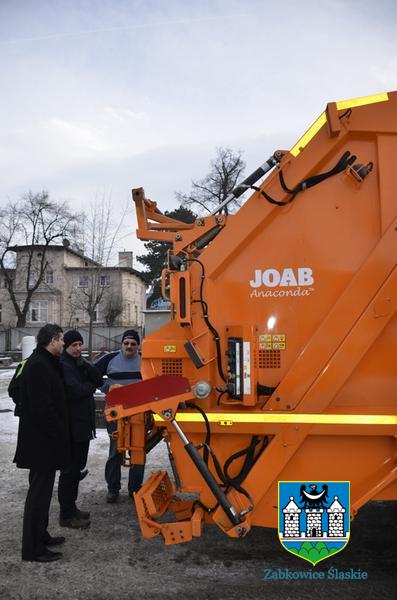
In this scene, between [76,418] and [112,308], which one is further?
[112,308]

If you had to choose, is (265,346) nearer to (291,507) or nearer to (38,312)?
(291,507)

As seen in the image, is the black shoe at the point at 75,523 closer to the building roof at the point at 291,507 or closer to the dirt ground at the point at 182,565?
the dirt ground at the point at 182,565

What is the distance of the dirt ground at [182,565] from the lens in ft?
10.0

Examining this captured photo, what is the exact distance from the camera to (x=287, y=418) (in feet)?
9.41

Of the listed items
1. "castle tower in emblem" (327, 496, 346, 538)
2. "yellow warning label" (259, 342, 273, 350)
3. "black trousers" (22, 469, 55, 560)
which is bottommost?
"black trousers" (22, 469, 55, 560)

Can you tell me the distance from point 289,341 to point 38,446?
2.10 m

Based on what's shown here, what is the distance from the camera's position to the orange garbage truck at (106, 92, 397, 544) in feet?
9.37

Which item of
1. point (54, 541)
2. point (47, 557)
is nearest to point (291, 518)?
point (47, 557)

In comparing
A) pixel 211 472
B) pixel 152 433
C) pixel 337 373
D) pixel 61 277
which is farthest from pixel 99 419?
pixel 61 277

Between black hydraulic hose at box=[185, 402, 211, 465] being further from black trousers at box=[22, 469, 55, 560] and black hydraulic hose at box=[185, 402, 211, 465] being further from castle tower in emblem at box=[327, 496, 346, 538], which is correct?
black trousers at box=[22, 469, 55, 560]

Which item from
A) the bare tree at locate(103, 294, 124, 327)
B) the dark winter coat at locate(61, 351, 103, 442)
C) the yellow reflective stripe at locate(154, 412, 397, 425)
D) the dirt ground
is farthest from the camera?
the bare tree at locate(103, 294, 124, 327)

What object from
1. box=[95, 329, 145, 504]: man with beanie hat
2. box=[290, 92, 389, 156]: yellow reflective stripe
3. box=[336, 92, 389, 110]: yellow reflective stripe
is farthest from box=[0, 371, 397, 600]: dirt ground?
box=[336, 92, 389, 110]: yellow reflective stripe

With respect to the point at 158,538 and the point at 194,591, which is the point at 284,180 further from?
the point at 158,538

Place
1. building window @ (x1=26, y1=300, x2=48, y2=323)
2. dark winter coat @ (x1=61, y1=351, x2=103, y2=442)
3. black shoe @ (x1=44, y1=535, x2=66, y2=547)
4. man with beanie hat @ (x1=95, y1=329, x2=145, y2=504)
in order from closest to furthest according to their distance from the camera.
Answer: black shoe @ (x1=44, y1=535, x2=66, y2=547), dark winter coat @ (x1=61, y1=351, x2=103, y2=442), man with beanie hat @ (x1=95, y1=329, x2=145, y2=504), building window @ (x1=26, y1=300, x2=48, y2=323)
